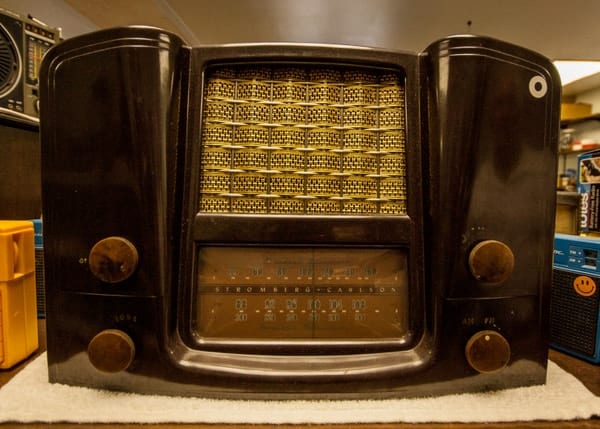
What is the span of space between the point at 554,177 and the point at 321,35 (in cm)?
246

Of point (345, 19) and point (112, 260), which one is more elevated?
point (345, 19)

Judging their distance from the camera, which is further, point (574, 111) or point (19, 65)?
point (574, 111)

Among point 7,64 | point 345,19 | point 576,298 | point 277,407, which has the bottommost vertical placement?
point 277,407

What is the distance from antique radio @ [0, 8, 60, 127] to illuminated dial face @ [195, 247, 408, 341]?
740mm

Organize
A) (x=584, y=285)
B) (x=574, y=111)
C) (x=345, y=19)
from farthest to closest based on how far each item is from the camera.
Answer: (x=574, y=111), (x=345, y=19), (x=584, y=285)

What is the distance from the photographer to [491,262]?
0.41 meters

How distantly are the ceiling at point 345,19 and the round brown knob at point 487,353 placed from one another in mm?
2190

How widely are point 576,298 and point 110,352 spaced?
0.67 meters

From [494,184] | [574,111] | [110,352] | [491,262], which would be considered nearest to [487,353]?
[491,262]

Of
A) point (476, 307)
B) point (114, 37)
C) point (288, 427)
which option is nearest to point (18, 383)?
point (288, 427)

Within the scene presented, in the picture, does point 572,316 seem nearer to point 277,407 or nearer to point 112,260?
point 277,407

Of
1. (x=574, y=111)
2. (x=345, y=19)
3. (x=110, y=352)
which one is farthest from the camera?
(x=574, y=111)

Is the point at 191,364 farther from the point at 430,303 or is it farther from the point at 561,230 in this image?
the point at 561,230

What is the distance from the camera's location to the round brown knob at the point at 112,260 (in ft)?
1.31
